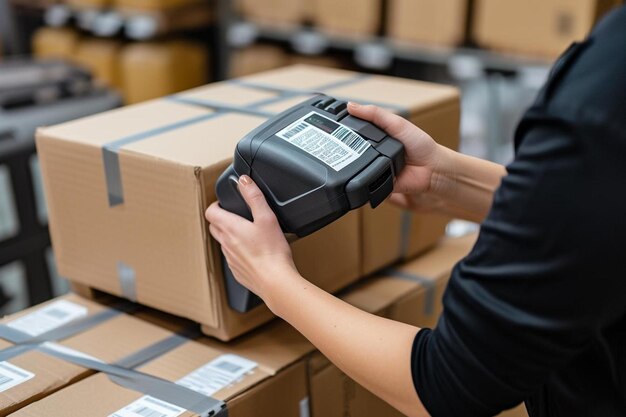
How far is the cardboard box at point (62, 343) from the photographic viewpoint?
97 cm

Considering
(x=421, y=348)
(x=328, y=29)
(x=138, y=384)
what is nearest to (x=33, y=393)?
(x=138, y=384)

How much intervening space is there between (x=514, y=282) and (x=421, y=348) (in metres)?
0.16

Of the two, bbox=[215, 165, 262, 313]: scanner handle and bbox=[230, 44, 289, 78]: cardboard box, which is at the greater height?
bbox=[215, 165, 262, 313]: scanner handle

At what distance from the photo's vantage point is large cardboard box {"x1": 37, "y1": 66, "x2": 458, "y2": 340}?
40.3 inches

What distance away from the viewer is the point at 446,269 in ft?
4.46

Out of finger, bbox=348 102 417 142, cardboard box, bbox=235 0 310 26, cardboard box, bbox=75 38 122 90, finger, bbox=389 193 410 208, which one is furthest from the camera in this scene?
cardboard box, bbox=75 38 122 90

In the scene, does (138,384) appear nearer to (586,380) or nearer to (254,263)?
(254,263)

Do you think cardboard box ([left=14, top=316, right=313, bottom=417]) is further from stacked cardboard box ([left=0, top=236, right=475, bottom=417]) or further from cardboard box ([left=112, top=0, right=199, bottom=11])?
cardboard box ([left=112, top=0, right=199, bottom=11])

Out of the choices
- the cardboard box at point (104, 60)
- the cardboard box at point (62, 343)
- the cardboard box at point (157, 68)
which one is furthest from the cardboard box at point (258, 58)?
the cardboard box at point (62, 343)

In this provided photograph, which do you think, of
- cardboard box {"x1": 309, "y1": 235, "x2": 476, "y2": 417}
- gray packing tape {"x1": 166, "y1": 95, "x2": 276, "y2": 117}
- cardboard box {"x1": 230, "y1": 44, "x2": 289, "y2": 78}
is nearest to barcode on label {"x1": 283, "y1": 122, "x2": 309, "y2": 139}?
gray packing tape {"x1": 166, "y1": 95, "x2": 276, "y2": 117}

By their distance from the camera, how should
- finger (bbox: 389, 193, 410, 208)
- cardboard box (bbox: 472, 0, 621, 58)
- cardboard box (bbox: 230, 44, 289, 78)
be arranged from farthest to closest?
cardboard box (bbox: 230, 44, 289, 78) < cardboard box (bbox: 472, 0, 621, 58) < finger (bbox: 389, 193, 410, 208)

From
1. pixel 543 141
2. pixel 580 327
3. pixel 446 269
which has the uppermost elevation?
pixel 543 141

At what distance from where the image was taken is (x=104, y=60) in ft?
11.2

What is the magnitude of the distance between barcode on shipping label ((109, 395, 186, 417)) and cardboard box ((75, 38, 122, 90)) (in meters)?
2.64
